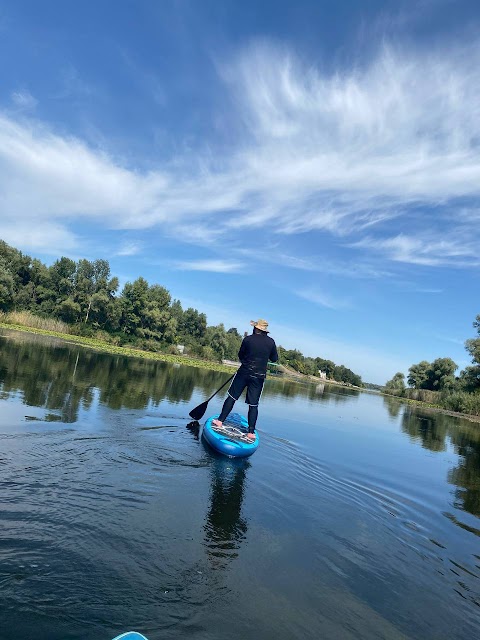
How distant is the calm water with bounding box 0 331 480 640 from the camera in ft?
11.6

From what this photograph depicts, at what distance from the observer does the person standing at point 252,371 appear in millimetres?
9961

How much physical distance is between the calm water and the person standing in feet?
3.40

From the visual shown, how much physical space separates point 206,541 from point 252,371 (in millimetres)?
5248

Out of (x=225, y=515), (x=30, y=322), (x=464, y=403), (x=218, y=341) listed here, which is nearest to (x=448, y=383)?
(x=464, y=403)

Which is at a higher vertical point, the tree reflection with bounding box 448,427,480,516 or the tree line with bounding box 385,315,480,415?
the tree line with bounding box 385,315,480,415

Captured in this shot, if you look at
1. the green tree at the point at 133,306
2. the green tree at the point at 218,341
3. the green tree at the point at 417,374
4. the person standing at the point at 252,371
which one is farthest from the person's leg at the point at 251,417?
the green tree at the point at 417,374

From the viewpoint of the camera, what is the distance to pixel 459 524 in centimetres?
805

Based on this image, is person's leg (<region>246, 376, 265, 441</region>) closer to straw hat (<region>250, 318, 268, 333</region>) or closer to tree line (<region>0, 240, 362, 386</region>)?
straw hat (<region>250, 318, 268, 333</region>)

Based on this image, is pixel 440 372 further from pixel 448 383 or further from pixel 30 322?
pixel 30 322

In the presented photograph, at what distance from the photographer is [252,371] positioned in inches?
394

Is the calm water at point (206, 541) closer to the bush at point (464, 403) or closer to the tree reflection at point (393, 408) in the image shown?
the tree reflection at point (393, 408)

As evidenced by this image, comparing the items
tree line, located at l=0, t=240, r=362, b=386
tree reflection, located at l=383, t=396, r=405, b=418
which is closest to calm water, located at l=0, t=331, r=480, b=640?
tree reflection, located at l=383, t=396, r=405, b=418

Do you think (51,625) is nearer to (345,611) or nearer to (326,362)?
(345,611)

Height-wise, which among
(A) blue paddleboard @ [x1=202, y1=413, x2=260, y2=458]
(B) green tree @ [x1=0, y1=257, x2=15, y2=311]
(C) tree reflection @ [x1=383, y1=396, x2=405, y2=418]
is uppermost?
(B) green tree @ [x1=0, y1=257, x2=15, y2=311]
